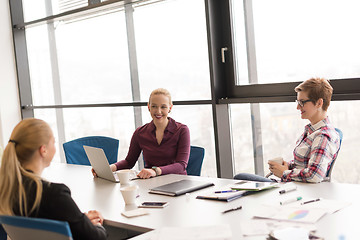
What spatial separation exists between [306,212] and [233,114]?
2323mm

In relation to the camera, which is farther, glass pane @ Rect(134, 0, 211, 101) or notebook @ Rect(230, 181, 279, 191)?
glass pane @ Rect(134, 0, 211, 101)

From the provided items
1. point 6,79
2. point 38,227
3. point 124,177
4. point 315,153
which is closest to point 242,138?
point 315,153

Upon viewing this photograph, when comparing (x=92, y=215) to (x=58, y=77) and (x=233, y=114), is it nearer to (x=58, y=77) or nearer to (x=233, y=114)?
(x=233, y=114)

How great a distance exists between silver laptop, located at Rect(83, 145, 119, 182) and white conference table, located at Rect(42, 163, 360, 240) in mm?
95

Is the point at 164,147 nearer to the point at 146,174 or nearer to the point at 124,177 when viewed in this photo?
the point at 146,174

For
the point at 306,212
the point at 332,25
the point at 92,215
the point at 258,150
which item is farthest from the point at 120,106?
the point at 306,212

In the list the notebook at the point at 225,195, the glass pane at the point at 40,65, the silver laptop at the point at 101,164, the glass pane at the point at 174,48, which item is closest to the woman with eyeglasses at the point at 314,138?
the notebook at the point at 225,195

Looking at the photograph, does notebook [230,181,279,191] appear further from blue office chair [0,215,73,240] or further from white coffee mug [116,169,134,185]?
blue office chair [0,215,73,240]

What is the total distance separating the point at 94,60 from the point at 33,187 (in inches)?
151

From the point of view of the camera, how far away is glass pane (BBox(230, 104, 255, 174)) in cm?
418

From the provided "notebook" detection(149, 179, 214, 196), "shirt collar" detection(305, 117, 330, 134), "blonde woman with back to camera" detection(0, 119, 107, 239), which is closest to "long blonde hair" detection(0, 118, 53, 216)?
"blonde woman with back to camera" detection(0, 119, 107, 239)

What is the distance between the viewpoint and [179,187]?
2.58 m

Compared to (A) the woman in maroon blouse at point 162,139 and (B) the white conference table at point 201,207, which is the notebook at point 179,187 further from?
(A) the woman in maroon blouse at point 162,139

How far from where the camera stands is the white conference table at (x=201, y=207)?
1.85 m
